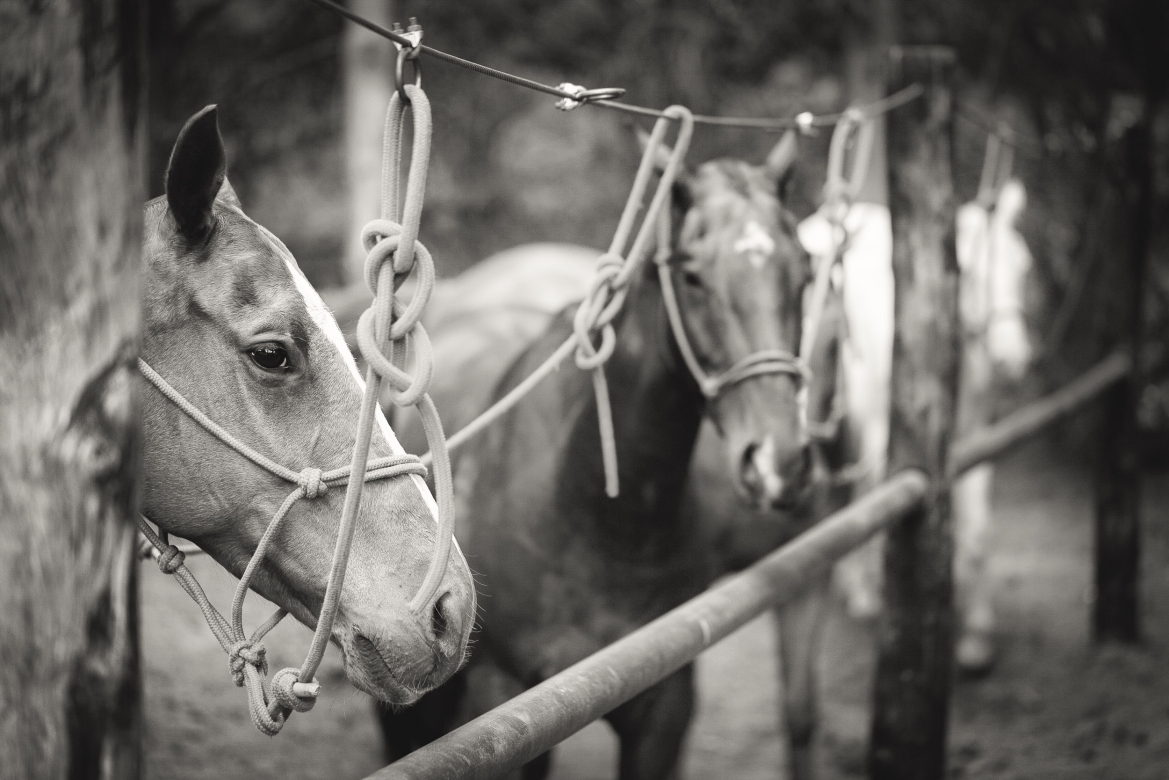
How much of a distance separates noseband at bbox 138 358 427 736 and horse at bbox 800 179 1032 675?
111 inches

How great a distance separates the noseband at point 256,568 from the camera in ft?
3.65

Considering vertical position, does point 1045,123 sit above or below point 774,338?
above

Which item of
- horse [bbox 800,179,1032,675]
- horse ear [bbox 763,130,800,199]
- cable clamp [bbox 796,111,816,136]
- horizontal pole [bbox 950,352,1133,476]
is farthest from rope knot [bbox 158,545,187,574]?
horse [bbox 800,179,1032,675]

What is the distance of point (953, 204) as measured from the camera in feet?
8.25

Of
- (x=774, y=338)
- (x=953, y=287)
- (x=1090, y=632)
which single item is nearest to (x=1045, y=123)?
(x=1090, y=632)

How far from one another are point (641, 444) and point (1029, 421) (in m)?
2.00

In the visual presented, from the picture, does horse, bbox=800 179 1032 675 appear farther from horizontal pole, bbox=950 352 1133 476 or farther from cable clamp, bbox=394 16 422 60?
cable clamp, bbox=394 16 422 60

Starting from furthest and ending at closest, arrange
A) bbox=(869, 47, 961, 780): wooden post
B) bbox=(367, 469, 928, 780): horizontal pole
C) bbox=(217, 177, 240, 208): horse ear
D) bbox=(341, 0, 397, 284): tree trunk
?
bbox=(341, 0, 397, 284): tree trunk, bbox=(869, 47, 961, 780): wooden post, bbox=(217, 177, 240, 208): horse ear, bbox=(367, 469, 928, 780): horizontal pole

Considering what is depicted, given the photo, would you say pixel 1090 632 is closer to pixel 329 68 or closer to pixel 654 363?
pixel 654 363

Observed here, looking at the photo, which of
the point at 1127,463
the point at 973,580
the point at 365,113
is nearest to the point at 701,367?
the point at 973,580

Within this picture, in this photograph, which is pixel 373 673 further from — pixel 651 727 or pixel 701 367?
pixel 651 727

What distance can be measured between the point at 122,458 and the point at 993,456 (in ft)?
9.27

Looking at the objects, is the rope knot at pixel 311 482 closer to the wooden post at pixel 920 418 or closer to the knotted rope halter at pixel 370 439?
the knotted rope halter at pixel 370 439

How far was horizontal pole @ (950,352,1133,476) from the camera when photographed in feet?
9.32
